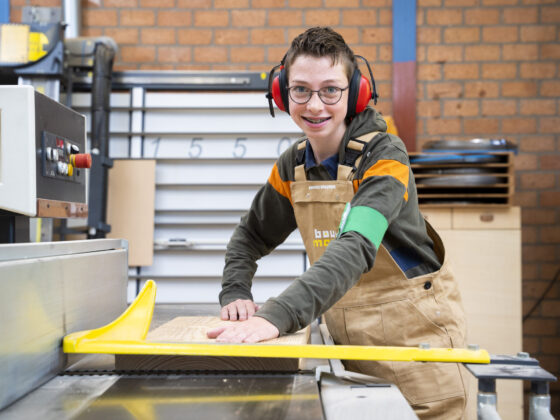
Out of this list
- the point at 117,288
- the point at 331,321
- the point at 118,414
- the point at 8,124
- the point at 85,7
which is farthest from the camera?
the point at 85,7

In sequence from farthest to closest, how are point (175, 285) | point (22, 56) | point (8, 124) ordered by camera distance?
point (175, 285), point (22, 56), point (8, 124)

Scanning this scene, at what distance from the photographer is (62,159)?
1.27m

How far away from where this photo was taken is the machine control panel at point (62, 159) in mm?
1178

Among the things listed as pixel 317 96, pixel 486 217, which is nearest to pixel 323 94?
pixel 317 96

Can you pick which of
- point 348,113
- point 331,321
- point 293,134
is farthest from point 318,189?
point 293,134

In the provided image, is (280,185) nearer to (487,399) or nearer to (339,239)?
(339,239)

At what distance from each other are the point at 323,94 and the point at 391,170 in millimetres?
254

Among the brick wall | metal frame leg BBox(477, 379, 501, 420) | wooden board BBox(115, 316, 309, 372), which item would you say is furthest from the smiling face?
the brick wall

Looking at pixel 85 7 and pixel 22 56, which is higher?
pixel 85 7

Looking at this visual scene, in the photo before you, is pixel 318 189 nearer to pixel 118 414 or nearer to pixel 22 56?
pixel 118 414

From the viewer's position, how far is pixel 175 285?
3.06m

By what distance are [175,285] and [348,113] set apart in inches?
75.0

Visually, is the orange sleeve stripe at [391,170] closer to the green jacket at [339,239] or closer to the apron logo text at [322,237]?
the green jacket at [339,239]

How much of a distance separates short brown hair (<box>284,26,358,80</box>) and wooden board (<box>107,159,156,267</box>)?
Answer: 5.81 feet
